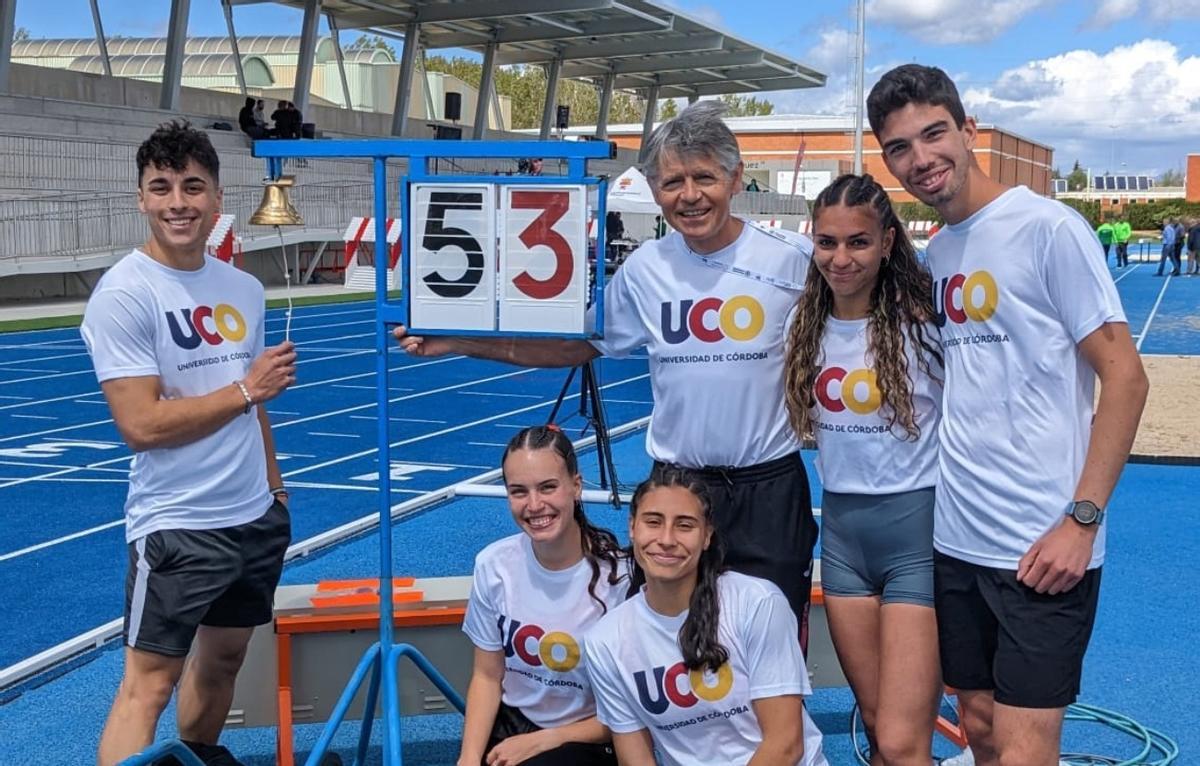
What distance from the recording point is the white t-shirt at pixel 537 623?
360 centimetres

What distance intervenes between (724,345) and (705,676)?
0.85 m

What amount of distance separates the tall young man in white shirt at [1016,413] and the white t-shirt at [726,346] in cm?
46

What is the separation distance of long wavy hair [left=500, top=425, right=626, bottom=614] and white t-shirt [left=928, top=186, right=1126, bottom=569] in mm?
1018

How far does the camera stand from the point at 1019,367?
2.89m

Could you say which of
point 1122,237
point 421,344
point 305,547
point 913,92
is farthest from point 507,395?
point 1122,237

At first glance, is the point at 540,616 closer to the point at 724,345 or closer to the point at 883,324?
the point at 724,345

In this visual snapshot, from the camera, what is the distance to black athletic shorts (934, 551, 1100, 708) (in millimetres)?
2904

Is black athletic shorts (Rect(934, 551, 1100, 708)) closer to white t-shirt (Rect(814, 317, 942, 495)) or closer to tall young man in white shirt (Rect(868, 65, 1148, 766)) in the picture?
tall young man in white shirt (Rect(868, 65, 1148, 766))

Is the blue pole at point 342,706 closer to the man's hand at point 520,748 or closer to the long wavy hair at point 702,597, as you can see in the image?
the man's hand at point 520,748

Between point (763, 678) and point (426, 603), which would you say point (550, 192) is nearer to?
point (763, 678)

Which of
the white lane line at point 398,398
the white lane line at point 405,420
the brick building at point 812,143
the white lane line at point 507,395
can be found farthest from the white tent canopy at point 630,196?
the brick building at point 812,143

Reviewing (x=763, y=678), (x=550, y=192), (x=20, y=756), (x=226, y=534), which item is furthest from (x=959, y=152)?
(x=20, y=756)

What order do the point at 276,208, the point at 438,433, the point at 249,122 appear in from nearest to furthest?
1. the point at 276,208
2. the point at 438,433
3. the point at 249,122

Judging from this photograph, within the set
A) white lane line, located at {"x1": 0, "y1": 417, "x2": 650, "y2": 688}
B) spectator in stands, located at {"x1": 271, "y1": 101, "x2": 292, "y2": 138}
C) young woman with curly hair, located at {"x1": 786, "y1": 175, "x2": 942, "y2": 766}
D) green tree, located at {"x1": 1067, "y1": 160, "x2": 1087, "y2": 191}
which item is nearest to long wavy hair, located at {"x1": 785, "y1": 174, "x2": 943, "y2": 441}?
young woman with curly hair, located at {"x1": 786, "y1": 175, "x2": 942, "y2": 766}
